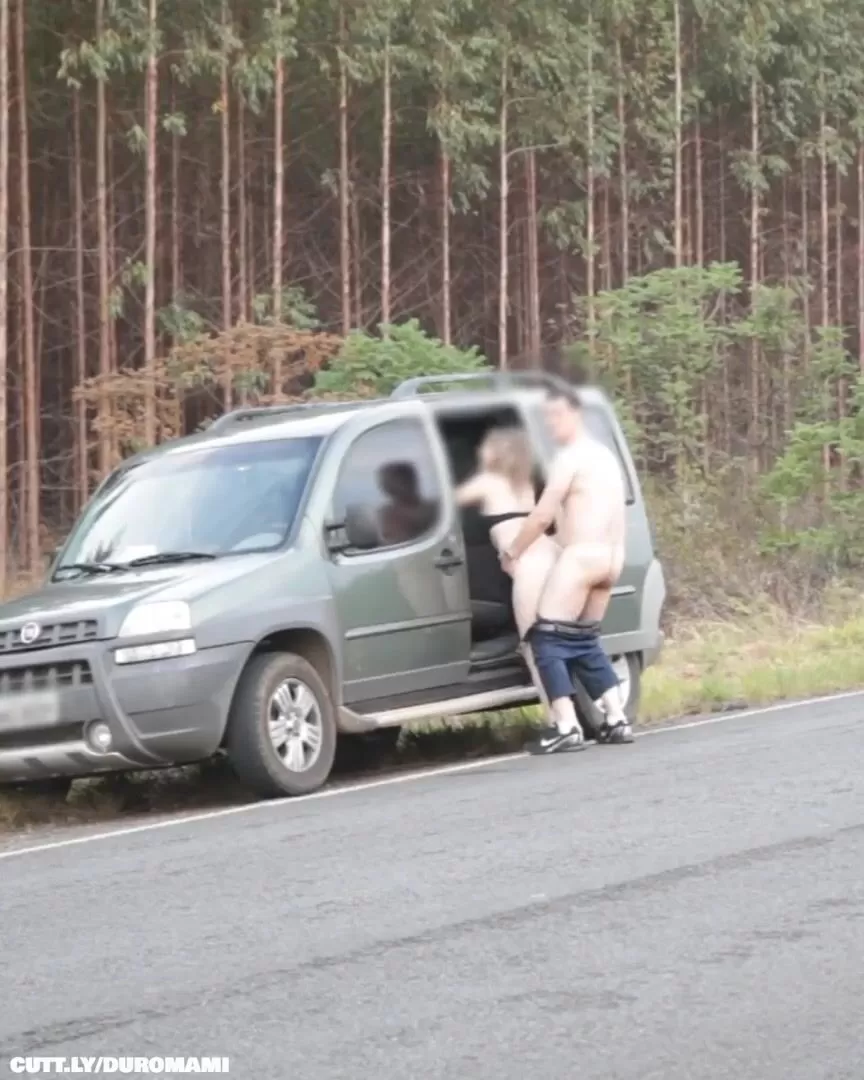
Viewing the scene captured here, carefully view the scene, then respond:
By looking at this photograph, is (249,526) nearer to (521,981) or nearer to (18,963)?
(18,963)

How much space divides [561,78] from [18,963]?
36.2 metres

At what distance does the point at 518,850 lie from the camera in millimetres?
8445

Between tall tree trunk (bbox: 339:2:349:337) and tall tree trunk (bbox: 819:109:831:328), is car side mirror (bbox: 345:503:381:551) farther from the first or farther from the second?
tall tree trunk (bbox: 819:109:831:328)

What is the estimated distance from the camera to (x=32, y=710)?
35.6 ft

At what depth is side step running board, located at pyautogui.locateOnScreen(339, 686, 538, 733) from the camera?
11680mm

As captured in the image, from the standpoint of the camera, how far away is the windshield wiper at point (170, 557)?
38.0 feet

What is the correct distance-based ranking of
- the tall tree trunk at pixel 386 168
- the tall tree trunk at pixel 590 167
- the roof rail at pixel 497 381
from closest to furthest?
the roof rail at pixel 497 381 < the tall tree trunk at pixel 386 168 < the tall tree trunk at pixel 590 167

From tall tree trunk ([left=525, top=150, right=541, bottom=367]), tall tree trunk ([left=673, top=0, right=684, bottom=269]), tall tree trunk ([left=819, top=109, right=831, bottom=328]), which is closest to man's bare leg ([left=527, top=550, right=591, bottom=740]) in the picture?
tall tree trunk ([left=525, top=150, right=541, bottom=367])

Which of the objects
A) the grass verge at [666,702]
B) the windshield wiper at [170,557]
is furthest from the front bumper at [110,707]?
the windshield wiper at [170,557]

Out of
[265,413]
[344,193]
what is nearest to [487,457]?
[265,413]

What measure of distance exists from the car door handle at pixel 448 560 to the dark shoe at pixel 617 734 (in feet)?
3.92

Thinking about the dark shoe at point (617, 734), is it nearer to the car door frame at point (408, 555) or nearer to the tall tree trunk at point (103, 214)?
the car door frame at point (408, 555)

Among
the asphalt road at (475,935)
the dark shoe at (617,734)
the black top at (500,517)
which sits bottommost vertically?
the dark shoe at (617,734)

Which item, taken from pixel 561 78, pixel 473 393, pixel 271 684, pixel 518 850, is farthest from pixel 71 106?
pixel 518 850
